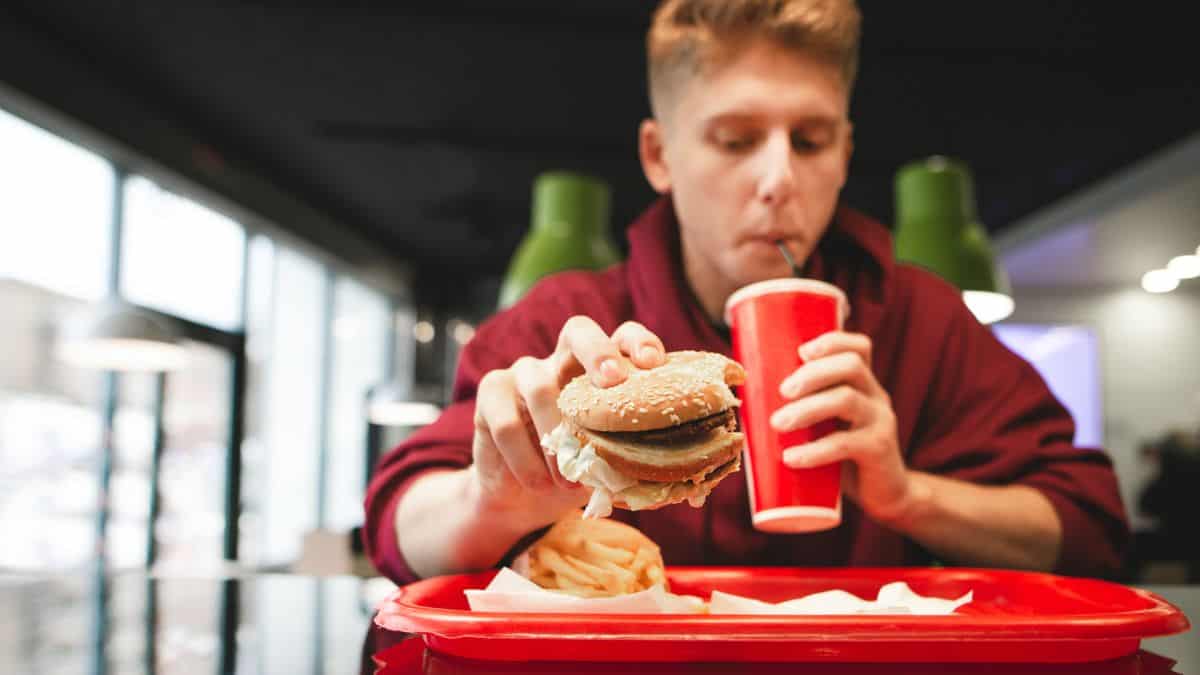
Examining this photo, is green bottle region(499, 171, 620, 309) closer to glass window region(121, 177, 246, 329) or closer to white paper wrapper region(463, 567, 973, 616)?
white paper wrapper region(463, 567, 973, 616)

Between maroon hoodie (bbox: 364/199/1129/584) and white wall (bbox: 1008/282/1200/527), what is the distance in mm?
9814

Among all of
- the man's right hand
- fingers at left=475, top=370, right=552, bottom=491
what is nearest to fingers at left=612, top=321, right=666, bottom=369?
the man's right hand

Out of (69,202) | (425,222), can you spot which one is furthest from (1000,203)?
(69,202)

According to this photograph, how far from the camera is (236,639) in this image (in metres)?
0.97

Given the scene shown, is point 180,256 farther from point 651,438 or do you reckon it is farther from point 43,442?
point 651,438

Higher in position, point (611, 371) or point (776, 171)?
point (776, 171)

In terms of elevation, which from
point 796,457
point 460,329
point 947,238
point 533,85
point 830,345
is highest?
point 533,85

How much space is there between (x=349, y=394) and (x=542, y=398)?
34.1ft

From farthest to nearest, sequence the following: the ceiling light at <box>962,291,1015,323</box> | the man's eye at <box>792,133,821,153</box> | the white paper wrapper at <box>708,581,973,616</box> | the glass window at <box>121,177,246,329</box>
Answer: the glass window at <box>121,177,246,329</box>
the ceiling light at <box>962,291,1015,323</box>
the man's eye at <box>792,133,821,153</box>
the white paper wrapper at <box>708,581,973,616</box>

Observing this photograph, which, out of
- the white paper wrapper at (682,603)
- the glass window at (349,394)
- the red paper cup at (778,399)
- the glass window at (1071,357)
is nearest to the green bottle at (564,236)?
the red paper cup at (778,399)

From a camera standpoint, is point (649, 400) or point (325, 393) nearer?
point (649, 400)

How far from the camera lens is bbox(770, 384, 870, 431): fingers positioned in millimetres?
990

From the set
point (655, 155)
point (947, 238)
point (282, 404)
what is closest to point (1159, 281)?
point (947, 238)

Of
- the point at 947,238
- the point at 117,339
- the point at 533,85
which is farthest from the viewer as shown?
the point at 533,85
